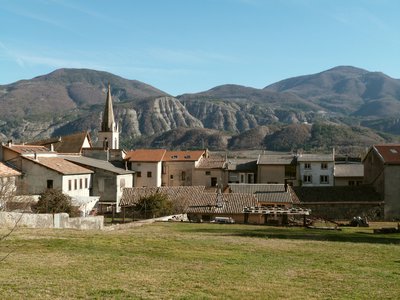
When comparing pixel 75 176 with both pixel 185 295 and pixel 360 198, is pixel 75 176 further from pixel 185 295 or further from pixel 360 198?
pixel 185 295

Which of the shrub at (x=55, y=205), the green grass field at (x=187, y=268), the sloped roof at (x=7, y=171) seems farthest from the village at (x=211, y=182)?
the green grass field at (x=187, y=268)

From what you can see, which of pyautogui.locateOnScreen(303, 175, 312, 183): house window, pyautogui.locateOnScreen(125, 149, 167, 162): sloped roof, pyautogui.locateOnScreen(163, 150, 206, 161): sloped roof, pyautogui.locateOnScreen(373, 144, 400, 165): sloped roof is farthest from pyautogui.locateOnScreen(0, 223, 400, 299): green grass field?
pyautogui.locateOnScreen(163, 150, 206, 161): sloped roof

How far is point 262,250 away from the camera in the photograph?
23.0m

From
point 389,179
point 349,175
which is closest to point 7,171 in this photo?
point 389,179

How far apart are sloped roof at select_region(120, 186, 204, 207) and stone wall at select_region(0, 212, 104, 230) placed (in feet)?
65.7

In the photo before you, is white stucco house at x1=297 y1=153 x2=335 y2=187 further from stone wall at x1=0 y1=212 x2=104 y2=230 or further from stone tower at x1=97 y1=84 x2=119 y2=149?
stone wall at x1=0 y1=212 x2=104 y2=230

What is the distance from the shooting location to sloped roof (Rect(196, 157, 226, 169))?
252 feet

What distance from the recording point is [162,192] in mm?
55594

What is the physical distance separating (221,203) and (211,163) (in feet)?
90.5

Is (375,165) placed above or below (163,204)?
above

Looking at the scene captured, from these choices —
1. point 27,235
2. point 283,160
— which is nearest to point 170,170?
point 283,160

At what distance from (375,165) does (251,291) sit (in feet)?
176

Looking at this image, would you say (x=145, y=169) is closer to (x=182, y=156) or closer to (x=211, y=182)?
(x=182, y=156)

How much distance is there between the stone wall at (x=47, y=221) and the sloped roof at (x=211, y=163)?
43.5 meters
